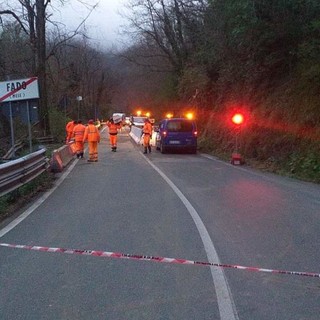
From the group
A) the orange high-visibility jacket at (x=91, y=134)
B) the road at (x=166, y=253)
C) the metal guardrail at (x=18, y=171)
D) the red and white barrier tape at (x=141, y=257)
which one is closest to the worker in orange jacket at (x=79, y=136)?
the orange high-visibility jacket at (x=91, y=134)

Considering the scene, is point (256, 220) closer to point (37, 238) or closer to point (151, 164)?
point (37, 238)

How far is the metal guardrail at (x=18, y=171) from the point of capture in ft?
31.0

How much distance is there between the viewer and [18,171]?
10.5 m

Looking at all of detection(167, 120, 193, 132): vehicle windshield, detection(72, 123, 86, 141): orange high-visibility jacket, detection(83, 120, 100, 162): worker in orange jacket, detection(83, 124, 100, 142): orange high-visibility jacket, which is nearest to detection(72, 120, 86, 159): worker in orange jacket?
detection(72, 123, 86, 141): orange high-visibility jacket

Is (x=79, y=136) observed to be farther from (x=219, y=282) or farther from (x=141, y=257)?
(x=219, y=282)

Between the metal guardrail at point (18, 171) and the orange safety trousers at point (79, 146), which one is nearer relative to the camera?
the metal guardrail at point (18, 171)

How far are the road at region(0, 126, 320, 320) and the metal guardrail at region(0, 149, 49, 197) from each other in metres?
0.64

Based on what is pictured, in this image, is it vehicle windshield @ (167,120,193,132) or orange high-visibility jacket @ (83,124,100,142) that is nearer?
orange high-visibility jacket @ (83,124,100,142)

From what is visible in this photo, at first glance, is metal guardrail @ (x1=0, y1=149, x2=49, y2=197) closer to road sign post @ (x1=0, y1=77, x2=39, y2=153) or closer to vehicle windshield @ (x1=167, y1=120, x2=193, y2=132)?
road sign post @ (x1=0, y1=77, x2=39, y2=153)

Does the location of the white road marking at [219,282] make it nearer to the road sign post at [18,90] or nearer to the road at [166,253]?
the road at [166,253]

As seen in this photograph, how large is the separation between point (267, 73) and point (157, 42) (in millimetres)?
26593

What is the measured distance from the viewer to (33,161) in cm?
1216

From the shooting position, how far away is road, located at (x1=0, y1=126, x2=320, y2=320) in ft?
14.8

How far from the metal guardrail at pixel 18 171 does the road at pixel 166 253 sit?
0.64 meters
